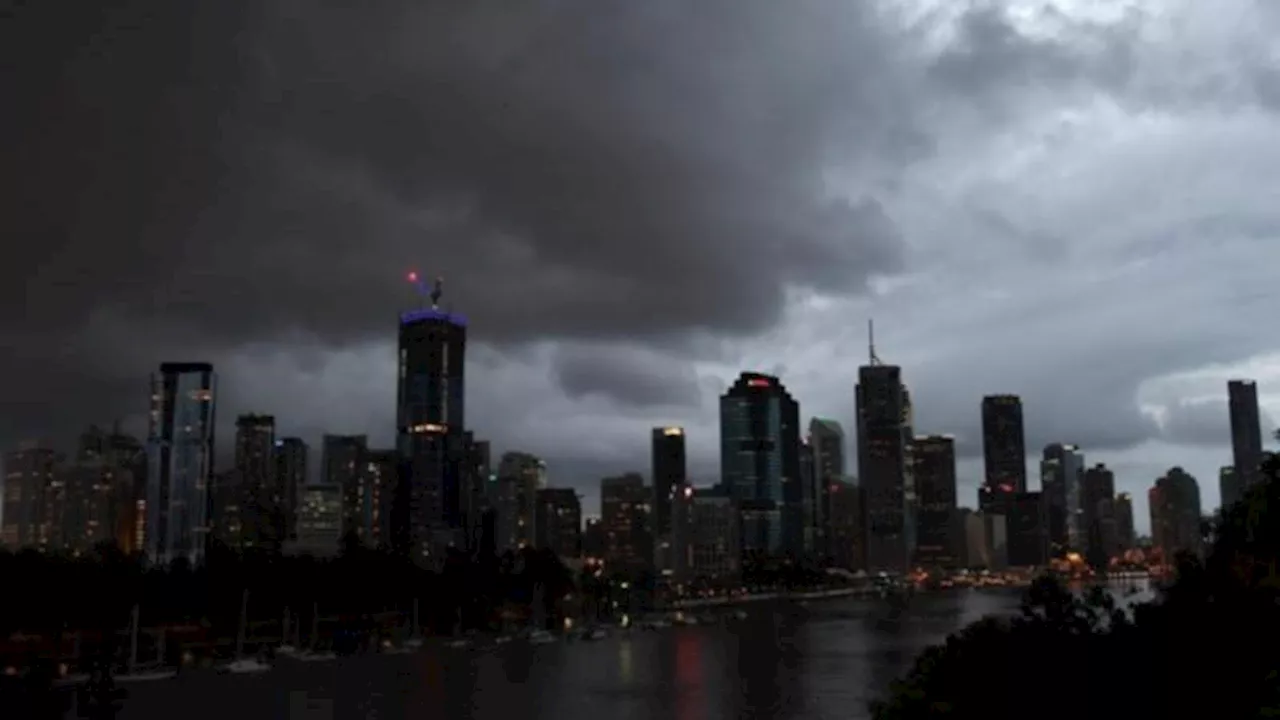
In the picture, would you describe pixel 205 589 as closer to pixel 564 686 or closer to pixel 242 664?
pixel 242 664

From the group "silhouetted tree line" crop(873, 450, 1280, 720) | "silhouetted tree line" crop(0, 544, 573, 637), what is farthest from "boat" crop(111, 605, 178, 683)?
"silhouetted tree line" crop(873, 450, 1280, 720)

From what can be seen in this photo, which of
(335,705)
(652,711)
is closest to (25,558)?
(335,705)

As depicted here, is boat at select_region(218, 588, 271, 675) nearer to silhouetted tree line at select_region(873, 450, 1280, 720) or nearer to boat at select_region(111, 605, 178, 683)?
boat at select_region(111, 605, 178, 683)

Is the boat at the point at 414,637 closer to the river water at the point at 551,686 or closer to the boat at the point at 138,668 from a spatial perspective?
the river water at the point at 551,686

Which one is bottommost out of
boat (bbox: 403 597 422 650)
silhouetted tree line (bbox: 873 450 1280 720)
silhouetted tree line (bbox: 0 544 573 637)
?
boat (bbox: 403 597 422 650)

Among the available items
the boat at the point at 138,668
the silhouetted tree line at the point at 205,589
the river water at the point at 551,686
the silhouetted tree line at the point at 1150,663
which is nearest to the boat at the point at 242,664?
the river water at the point at 551,686
